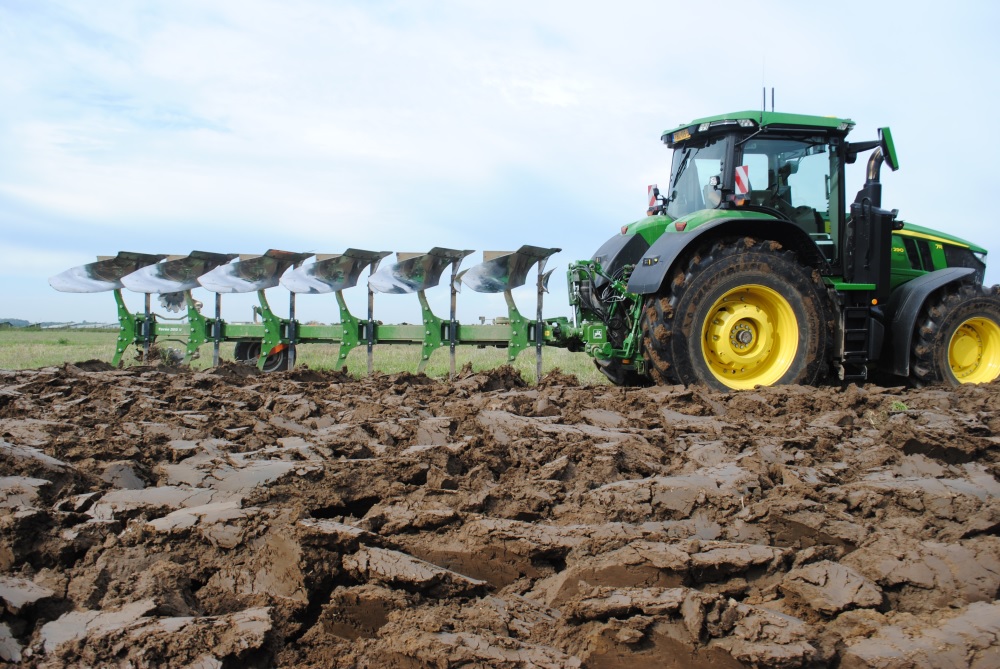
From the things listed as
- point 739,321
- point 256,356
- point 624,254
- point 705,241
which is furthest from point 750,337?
Answer: point 256,356

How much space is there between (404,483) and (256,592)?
928 millimetres

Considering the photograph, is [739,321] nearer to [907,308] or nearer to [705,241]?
[705,241]

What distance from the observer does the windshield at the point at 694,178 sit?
712 cm

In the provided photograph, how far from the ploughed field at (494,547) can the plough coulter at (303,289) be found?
369cm

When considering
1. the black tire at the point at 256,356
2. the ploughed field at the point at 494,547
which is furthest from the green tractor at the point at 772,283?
the black tire at the point at 256,356

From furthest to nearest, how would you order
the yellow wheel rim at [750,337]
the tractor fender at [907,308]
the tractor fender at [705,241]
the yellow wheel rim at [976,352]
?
1. the yellow wheel rim at [976,352]
2. the tractor fender at [907,308]
3. the yellow wheel rim at [750,337]
4. the tractor fender at [705,241]

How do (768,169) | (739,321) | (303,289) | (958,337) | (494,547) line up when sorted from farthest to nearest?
(303,289)
(958,337)
(768,169)
(739,321)
(494,547)

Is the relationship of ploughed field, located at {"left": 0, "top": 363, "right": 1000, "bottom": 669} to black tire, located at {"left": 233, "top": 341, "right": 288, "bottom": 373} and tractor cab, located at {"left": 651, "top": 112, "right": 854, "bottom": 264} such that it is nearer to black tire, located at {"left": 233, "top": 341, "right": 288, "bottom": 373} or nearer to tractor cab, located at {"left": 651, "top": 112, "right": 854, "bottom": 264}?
tractor cab, located at {"left": 651, "top": 112, "right": 854, "bottom": 264}

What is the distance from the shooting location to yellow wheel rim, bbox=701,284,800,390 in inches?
264

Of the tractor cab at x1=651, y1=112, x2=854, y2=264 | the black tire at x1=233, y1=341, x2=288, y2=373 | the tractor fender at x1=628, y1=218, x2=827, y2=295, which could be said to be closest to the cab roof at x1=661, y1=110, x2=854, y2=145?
the tractor cab at x1=651, y1=112, x2=854, y2=264

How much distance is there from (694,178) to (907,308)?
2240 millimetres

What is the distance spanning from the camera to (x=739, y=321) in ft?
22.4

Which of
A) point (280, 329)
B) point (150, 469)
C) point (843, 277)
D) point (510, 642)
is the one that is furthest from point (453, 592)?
point (280, 329)

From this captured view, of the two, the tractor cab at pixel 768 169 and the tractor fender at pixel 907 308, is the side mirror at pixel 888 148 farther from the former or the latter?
the tractor fender at pixel 907 308
